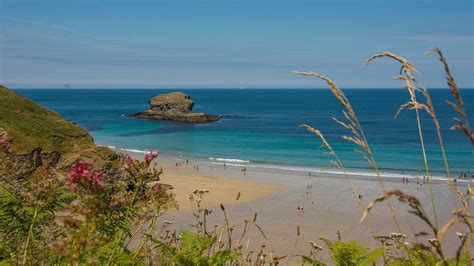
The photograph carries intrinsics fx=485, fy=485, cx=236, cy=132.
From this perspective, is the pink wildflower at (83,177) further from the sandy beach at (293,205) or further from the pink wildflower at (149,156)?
the sandy beach at (293,205)

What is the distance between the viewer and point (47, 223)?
4129 mm

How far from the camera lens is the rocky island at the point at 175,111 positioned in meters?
A: 101

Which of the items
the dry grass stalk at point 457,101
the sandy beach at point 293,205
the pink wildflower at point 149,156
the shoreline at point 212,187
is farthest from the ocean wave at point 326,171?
the dry grass stalk at point 457,101

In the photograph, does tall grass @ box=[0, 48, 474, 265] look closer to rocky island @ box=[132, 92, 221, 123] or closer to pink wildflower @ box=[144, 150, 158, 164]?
pink wildflower @ box=[144, 150, 158, 164]

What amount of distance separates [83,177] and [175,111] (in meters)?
103

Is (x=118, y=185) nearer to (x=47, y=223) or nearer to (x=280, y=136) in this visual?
(x=47, y=223)

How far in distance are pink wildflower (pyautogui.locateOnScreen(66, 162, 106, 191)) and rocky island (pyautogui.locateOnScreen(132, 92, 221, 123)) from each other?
96896mm

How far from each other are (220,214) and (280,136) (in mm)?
48994

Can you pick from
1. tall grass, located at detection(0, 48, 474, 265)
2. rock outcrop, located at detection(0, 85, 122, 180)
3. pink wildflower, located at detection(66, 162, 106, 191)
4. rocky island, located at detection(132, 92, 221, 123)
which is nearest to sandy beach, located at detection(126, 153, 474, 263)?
rock outcrop, located at detection(0, 85, 122, 180)

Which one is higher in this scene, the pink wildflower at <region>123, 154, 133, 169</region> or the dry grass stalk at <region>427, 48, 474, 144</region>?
the dry grass stalk at <region>427, 48, 474, 144</region>

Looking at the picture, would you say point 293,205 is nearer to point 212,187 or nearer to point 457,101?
point 212,187

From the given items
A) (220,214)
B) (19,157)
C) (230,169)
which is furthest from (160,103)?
(19,157)

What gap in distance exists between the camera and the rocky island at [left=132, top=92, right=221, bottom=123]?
10112cm

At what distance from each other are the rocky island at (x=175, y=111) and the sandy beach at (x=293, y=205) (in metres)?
57.3
